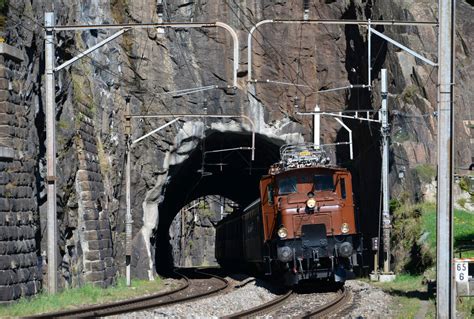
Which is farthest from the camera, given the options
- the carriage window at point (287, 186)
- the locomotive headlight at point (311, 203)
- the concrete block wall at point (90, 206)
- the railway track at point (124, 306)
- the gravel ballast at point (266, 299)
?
the concrete block wall at point (90, 206)

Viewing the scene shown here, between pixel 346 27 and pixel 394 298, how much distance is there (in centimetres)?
1991

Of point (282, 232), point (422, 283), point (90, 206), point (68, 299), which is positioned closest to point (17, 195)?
point (68, 299)

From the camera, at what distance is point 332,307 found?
20.0 metres

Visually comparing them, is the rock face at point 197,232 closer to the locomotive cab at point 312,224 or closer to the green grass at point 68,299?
the green grass at point 68,299

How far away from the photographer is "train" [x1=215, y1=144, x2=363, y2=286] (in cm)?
2456

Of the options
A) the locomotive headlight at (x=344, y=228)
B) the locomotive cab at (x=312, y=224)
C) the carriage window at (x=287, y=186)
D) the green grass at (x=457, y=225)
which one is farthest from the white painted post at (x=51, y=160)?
the green grass at (x=457, y=225)

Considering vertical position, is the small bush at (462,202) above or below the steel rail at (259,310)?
above

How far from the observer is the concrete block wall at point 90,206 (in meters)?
29.2

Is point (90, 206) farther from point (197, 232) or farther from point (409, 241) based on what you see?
point (197, 232)

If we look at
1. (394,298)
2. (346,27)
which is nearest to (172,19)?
(346,27)

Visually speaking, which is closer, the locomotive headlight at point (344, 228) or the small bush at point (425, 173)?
the locomotive headlight at point (344, 228)

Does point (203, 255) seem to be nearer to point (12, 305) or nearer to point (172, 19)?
point (172, 19)

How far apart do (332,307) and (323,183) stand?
6140 millimetres

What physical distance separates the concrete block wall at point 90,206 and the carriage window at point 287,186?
7.14 meters
